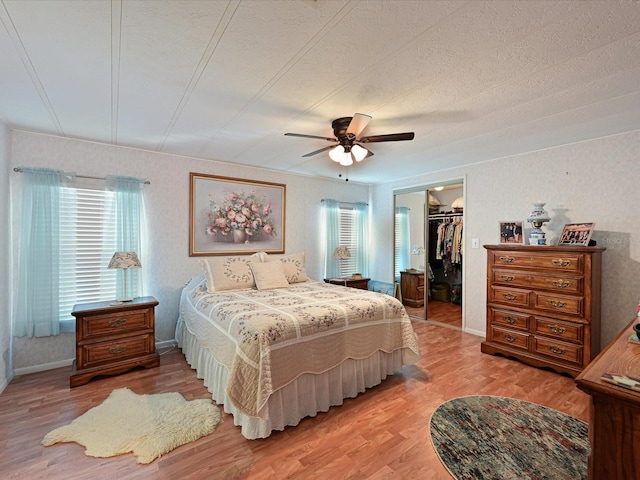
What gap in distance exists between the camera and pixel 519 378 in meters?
2.89

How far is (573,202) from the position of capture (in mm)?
3322

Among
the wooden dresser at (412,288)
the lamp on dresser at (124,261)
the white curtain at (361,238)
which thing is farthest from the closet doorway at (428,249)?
the lamp on dresser at (124,261)

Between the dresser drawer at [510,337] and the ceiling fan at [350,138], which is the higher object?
the ceiling fan at [350,138]

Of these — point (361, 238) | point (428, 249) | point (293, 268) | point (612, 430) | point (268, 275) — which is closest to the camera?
point (612, 430)

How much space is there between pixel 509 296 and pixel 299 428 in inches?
107

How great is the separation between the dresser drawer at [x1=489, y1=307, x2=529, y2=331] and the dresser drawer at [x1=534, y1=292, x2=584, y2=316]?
0.69 ft

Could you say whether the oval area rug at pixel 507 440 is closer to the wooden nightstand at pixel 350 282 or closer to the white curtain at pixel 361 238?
the wooden nightstand at pixel 350 282

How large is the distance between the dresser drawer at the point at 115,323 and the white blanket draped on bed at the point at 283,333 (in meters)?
0.43

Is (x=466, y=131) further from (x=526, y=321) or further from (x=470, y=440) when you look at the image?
(x=470, y=440)

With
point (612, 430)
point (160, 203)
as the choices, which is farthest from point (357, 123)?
point (160, 203)

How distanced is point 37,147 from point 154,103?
5.72 feet

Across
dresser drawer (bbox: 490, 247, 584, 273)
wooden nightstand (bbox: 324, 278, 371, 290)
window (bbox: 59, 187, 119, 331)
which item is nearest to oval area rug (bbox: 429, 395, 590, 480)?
dresser drawer (bbox: 490, 247, 584, 273)

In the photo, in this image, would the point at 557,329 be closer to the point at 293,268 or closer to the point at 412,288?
the point at 412,288

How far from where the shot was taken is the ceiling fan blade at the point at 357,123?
2.27 metres
